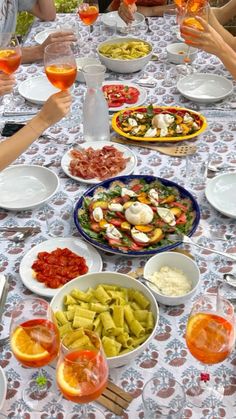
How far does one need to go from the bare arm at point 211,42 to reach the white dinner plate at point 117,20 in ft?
2.46

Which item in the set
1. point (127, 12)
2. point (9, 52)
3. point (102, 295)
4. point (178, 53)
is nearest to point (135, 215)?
point (102, 295)

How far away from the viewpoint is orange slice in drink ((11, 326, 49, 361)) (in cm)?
102

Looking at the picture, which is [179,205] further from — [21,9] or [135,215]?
[21,9]

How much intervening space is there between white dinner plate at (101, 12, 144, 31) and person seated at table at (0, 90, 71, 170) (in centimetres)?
125

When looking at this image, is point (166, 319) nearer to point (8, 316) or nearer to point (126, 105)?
point (8, 316)

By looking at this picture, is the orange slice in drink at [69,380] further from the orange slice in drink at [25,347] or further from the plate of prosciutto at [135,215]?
the plate of prosciutto at [135,215]

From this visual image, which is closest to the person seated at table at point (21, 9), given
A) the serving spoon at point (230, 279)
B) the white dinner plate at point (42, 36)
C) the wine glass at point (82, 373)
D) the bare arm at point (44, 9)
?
the bare arm at point (44, 9)

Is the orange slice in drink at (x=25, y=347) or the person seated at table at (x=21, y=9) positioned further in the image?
the person seated at table at (x=21, y=9)

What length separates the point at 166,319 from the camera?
1.27m

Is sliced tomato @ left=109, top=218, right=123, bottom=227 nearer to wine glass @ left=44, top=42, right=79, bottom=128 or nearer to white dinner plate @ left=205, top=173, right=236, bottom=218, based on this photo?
white dinner plate @ left=205, top=173, right=236, bottom=218

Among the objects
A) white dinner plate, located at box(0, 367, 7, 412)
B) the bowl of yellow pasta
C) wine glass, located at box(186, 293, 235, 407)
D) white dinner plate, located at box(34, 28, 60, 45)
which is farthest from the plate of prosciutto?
white dinner plate, located at box(34, 28, 60, 45)

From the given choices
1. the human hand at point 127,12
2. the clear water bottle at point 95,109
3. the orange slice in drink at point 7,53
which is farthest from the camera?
the human hand at point 127,12

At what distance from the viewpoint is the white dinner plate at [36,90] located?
216cm

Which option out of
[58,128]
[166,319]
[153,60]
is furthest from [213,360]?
[153,60]
